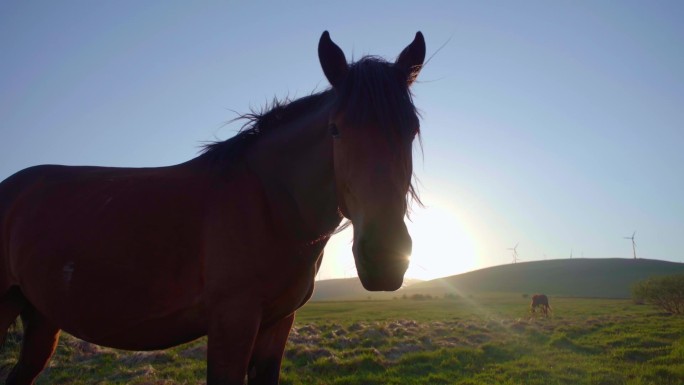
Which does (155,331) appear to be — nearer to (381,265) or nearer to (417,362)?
(381,265)

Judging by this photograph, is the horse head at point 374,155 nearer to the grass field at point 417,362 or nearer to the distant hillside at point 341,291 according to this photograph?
the grass field at point 417,362

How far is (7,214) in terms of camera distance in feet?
12.6

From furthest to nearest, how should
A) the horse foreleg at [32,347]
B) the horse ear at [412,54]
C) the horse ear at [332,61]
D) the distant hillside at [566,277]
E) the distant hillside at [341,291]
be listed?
1. the distant hillside at [341,291]
2. the distant hillside at [566,277]
3. the horse foreleg at [32,347]
4. the horse ear at [412,54]
5. the horse ear at [332,61]

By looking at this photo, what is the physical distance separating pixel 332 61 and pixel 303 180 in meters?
0.88

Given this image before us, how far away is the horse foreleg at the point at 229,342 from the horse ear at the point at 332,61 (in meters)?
1.69

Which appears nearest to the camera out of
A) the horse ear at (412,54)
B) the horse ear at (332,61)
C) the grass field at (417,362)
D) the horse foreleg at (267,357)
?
the horse ear at (332,61)

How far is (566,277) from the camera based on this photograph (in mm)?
106062

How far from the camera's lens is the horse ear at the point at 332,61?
3.09 m

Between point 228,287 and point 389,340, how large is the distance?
12552 millimetres

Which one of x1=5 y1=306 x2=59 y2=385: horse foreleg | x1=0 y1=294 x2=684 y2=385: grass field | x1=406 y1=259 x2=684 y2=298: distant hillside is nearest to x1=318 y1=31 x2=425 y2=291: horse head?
x1=5 y1=306 x2=59 y2=385: horse foreleg

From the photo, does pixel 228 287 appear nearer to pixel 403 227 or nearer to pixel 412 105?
pixel 403 227

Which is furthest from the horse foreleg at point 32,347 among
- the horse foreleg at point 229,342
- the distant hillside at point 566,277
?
the distant hillside at point 566,277

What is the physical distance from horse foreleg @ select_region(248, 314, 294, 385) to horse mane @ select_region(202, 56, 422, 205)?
1.40m

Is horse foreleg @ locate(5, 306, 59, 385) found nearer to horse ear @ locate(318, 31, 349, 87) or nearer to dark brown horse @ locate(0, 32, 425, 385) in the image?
dark brown horse @ locate(0, 32, 425, 385)
